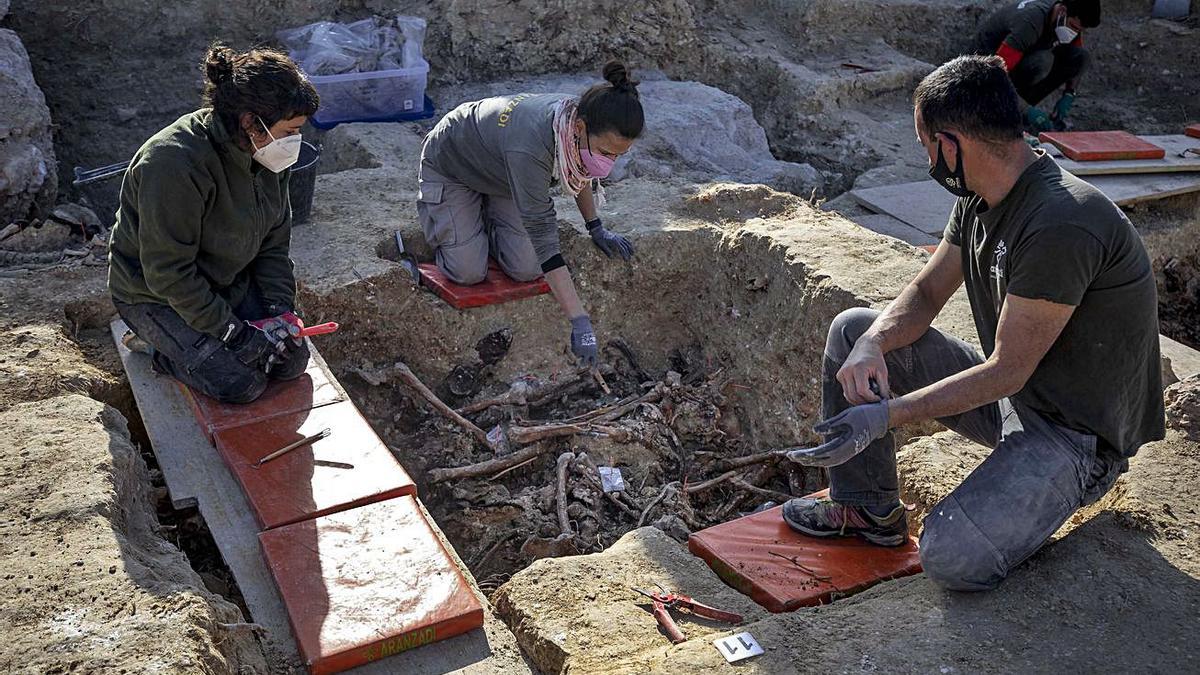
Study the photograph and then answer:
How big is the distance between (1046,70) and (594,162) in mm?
6228

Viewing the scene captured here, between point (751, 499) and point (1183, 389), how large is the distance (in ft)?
5.89

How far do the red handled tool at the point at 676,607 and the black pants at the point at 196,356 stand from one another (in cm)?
168

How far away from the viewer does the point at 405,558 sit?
9.59 feet

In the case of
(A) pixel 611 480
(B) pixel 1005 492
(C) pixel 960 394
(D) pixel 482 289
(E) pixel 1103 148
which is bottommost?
(A) pixel 611 480

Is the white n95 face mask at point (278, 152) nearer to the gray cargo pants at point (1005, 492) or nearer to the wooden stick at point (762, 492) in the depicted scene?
the gray cargo pants at point (1005, 492)

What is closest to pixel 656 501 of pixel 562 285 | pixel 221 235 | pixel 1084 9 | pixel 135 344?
pixel 562 285

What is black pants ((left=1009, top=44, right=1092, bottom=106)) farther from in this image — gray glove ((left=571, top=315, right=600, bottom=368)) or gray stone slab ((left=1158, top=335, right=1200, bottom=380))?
gray glove ((left=571, top=315, right=600, bottom=368))

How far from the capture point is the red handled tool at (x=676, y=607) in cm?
283

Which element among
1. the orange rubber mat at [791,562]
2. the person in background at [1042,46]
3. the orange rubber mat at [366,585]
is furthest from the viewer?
the person in background at [1042,46]

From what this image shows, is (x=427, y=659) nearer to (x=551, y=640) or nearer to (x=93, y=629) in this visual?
(x=551, y=640)

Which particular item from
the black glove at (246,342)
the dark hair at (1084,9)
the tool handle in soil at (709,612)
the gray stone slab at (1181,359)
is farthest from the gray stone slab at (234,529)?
the dark hair at (1084,9)

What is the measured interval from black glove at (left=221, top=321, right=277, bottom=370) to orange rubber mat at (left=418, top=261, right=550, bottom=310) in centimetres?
134

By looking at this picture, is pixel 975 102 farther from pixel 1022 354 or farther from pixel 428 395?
pixel 428 395

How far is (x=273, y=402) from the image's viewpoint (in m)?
3.72
